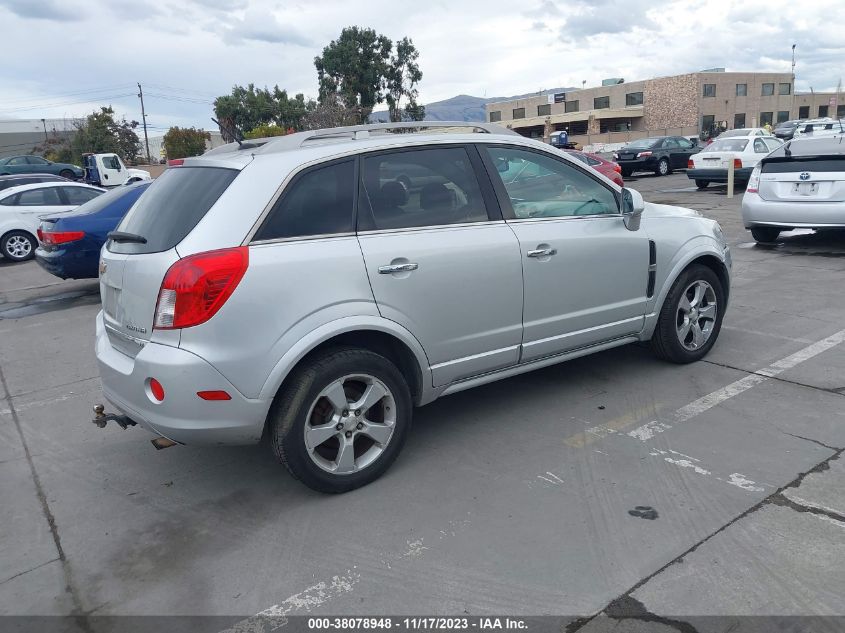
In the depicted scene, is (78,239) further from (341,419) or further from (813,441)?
Result: (813,441)

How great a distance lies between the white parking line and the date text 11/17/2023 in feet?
5.93

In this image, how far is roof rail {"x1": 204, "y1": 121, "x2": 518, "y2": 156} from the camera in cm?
385

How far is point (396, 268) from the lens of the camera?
369cm

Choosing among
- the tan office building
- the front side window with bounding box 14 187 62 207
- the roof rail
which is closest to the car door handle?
the roof rail

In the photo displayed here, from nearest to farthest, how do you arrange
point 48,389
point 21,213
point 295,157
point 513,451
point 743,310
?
point 295,157 → point 513,451 → point 48,389 → point 743,310 → point 21,213

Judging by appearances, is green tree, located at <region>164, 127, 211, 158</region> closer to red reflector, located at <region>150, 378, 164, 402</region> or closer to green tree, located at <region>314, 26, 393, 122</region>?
green tree, located at <region>314, 26, 393, 122</region>

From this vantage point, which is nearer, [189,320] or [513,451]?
[189,320]

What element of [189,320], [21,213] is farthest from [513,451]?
[21,213]

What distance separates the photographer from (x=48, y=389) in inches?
229

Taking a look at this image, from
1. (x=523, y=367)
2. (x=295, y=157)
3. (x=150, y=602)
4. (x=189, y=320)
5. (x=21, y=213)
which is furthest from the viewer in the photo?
(x=21, y=213)

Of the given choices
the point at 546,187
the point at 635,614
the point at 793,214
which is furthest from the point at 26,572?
the point at 793,214

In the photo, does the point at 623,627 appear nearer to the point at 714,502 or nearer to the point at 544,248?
the point at 714,502

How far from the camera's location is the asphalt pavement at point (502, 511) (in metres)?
2.86

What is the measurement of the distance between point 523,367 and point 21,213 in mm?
12704
